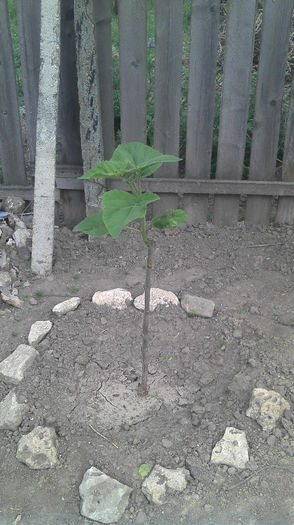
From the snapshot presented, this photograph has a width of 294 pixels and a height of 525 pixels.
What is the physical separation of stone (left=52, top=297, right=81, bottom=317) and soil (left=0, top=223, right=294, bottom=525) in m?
0.04

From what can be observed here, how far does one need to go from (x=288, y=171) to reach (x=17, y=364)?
2403 mm

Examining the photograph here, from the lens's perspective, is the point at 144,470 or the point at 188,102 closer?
the point at 144,470

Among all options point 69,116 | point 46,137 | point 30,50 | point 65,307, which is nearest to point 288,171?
point 69,116

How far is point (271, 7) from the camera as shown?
3.39 m

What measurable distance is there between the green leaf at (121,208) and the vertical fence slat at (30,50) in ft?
7.53

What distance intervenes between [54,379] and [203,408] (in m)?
0.77

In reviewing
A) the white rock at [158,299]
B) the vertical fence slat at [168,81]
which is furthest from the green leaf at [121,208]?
the vertical fence slat at [168,81]

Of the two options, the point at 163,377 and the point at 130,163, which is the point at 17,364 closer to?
the point at 163,377

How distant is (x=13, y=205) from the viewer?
400 centimetres

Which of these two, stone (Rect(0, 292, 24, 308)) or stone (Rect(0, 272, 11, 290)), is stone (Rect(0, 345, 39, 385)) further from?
stone (Rect(0, 272, 11, 290))

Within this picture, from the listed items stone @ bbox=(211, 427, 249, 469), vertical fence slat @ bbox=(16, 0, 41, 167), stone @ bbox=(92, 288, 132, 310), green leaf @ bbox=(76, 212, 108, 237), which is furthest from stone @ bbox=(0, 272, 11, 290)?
stone @ bbox=(211, 427, 249, 469)

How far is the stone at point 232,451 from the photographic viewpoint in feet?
7.25

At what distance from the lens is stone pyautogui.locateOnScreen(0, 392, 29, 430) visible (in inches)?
94.8

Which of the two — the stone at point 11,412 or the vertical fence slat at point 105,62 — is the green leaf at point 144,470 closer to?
the stone at point 11,412
